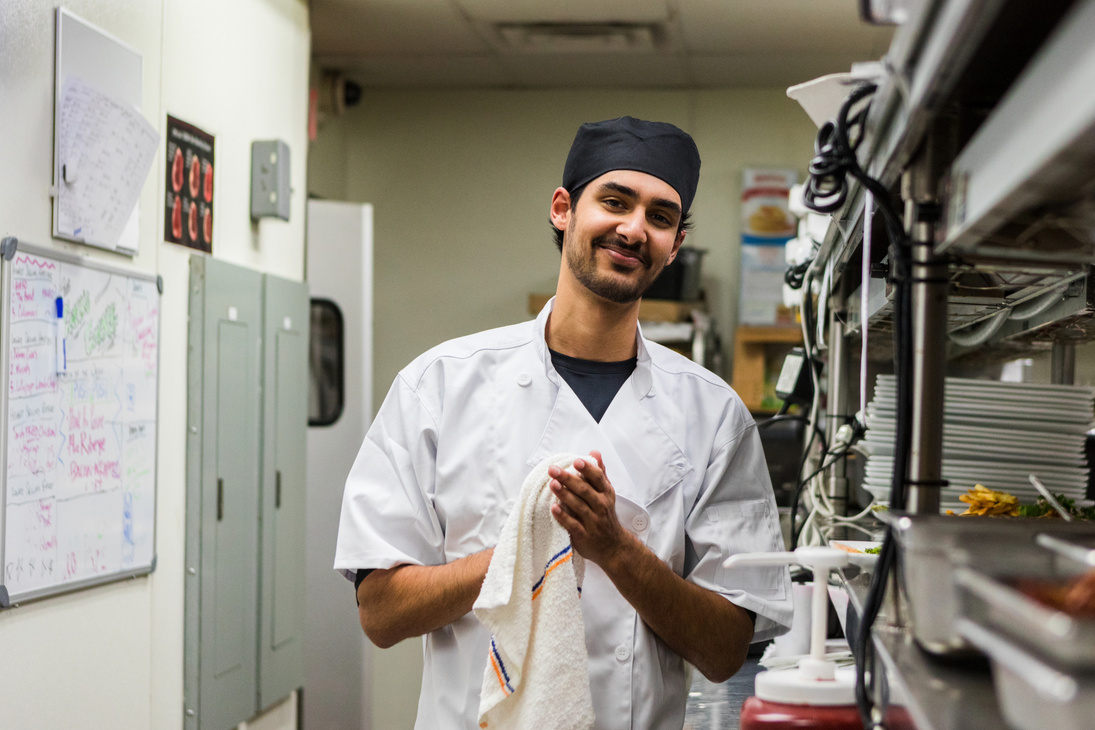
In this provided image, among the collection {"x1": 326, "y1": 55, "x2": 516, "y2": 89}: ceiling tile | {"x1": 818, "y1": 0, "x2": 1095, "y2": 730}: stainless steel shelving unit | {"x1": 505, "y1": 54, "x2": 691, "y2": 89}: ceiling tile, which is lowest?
{"x1": 818, "y1": 0, "x2": 1095, "y2": 730}: stainless steel shelving unit

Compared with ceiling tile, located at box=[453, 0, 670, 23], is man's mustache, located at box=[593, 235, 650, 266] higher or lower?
lower

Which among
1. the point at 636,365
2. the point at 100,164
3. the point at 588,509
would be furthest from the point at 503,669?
the point at 100,164

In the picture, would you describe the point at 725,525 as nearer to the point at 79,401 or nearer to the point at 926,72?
the point at 926,72

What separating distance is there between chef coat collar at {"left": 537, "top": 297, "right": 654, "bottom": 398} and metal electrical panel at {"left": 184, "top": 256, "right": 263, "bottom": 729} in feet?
4.86

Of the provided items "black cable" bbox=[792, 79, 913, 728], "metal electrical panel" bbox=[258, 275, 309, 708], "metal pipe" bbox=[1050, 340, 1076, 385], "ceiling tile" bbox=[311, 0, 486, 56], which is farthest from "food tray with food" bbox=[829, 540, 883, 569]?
"ceiling tile" bbox=[311, 0, 486, 56]

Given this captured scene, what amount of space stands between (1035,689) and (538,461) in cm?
98

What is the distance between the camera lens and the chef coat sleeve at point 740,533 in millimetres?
1398

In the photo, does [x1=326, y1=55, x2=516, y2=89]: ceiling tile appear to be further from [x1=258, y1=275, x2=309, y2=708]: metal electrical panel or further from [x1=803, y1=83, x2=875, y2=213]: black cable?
[x1=803, y1=83, x2=875, y2=213]: black cable

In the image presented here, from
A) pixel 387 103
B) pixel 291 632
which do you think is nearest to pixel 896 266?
pixel 291 632

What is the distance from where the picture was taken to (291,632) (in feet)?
11.0

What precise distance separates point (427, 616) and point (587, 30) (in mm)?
3066

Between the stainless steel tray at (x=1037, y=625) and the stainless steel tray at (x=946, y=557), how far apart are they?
8 centimetres

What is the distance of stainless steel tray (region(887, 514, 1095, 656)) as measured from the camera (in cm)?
65

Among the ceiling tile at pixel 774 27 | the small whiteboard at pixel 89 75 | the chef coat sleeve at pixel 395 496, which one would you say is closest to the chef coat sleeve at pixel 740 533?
the chef coat sleeve at pixel 395 496
